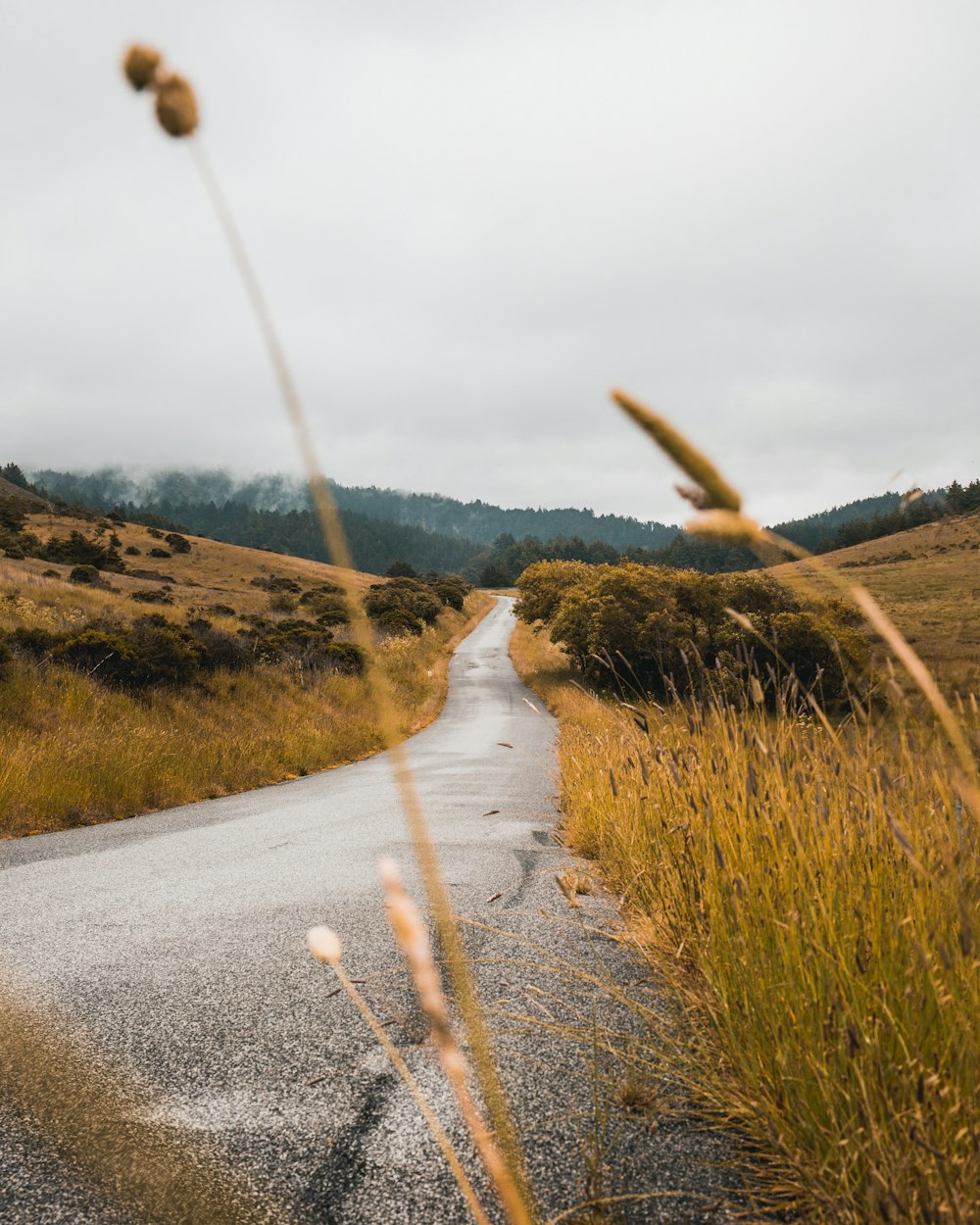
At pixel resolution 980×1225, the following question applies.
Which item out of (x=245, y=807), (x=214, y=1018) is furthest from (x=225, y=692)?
(x=214, y=1018)

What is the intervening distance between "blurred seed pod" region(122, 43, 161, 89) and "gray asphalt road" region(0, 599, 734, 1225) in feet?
6.18

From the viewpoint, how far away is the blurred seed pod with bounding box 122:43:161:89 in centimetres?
67

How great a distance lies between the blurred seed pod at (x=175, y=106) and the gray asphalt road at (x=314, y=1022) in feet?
6.00

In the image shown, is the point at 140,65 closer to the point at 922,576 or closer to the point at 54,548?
the point at 54,548

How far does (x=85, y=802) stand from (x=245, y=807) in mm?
1621

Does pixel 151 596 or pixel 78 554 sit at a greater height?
pixel 78 554

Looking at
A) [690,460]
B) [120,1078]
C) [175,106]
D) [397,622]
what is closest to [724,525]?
[690,460]

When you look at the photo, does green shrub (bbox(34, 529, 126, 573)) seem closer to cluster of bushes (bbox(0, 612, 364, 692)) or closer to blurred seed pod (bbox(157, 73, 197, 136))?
cluster of bushes (bbox(0, 612, 364, 692))

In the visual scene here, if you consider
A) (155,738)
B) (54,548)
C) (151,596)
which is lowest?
(155,738)

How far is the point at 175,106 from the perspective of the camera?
656 mm

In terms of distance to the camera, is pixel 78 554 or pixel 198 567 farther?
pixel 198 567

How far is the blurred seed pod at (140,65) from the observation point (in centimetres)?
67

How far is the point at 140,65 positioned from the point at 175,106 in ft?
0.22

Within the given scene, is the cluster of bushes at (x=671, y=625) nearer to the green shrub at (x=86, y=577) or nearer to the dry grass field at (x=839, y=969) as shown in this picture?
the dry grass field at (x=839, y=969)
